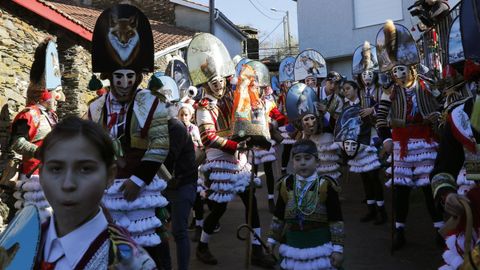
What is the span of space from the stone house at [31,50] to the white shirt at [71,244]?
6913 millimetres

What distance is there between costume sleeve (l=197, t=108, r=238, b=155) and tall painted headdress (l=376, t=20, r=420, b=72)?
215 cm

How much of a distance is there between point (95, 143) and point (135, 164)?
2.14 m

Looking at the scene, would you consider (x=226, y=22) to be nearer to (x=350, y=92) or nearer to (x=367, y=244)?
(x=350, y=92)

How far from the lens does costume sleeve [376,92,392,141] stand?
22.6 feet

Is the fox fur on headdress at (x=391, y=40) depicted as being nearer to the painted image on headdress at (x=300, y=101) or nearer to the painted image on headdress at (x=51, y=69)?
the painted image on headdress at (x=300, y=101)

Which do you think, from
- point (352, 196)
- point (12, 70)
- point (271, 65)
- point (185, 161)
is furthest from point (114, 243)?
point (271, 65)

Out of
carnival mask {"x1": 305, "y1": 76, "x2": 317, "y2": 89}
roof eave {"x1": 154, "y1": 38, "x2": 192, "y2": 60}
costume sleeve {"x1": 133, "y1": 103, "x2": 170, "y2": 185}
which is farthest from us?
roof eave {"x1": 154, "y1": 38, "x2": 192, "y2": 60}

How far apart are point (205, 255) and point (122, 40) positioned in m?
2.84

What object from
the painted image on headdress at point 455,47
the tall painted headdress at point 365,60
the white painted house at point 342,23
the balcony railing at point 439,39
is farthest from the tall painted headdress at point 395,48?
the white painted house at point 342,23

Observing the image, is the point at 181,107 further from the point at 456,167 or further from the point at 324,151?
the point at 456,167

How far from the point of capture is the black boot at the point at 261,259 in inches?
238

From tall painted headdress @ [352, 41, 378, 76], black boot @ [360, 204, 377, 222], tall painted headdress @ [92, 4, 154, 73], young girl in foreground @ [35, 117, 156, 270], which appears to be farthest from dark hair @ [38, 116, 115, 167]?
tall painted headdress @ [352, 41, 378, 76]

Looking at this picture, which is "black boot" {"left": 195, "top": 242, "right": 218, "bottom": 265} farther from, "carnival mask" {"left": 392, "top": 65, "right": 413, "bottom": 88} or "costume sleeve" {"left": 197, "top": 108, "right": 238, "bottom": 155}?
"carnival mask" {"left": 392, "top": 65, "right": 413, "bottom": 88}

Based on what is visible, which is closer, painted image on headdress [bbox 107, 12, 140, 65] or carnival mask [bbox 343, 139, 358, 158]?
painted image on headdress [bbox 107, 12, 140, 65]
